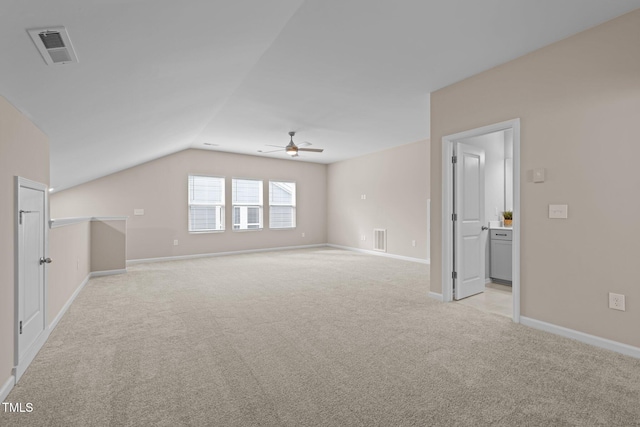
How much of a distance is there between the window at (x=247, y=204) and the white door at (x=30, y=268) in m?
5.53

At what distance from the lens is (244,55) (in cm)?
309

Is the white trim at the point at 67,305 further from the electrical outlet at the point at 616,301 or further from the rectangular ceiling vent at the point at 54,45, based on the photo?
the electrical outlet at the point at 616,301

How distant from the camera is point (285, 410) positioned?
1.81m

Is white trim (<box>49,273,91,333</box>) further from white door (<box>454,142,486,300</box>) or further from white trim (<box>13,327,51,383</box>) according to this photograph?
white door (<box>454,142,486,300</box>)

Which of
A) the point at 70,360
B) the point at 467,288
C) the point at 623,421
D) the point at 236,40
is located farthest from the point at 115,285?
the point at 623,421

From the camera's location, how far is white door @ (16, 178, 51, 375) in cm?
233

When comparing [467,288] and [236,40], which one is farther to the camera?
[467,288]

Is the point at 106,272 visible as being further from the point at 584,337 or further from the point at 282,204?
the point at 584,337

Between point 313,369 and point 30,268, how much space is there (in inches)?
95.8

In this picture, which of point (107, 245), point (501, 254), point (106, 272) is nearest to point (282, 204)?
point (107, 245)

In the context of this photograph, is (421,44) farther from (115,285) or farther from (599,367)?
(115,285)

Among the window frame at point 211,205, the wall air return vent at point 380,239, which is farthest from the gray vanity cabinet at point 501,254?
the window frame at point 211,205

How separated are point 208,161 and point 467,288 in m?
6.59

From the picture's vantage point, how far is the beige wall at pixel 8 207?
204 cm
